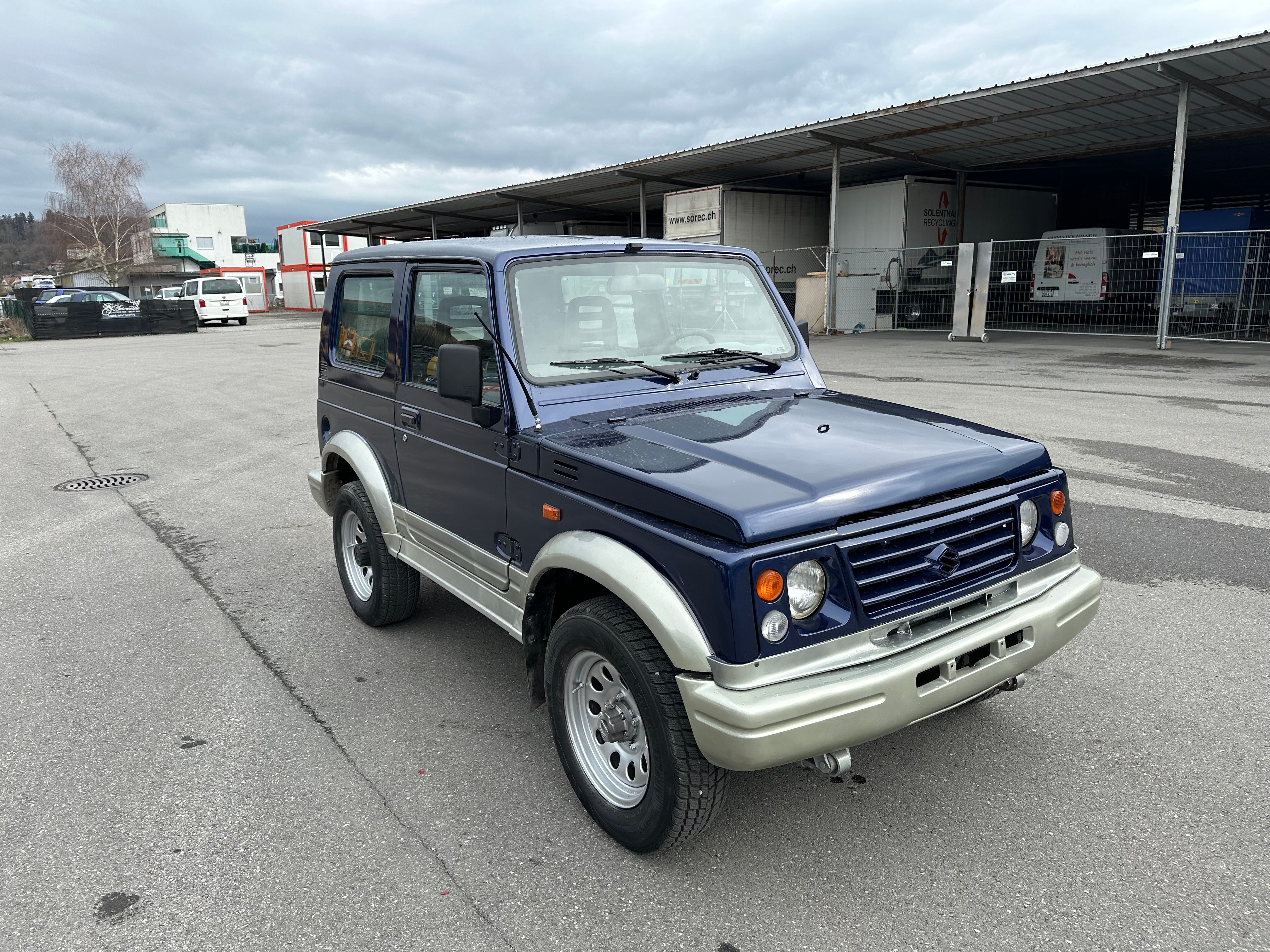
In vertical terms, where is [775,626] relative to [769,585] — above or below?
below

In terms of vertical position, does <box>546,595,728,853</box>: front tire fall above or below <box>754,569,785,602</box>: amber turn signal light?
below

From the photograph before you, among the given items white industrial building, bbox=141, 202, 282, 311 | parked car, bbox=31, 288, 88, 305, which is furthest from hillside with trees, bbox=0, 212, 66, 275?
parked car, bbox=31, 288, 88, 305

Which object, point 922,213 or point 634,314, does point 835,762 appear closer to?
point 634,314

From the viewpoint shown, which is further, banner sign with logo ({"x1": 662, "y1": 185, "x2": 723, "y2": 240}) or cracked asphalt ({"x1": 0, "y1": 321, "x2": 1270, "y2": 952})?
banner sign with logo ({"x1": 662, "y1": 185, "x2": 723, "y2": 240})

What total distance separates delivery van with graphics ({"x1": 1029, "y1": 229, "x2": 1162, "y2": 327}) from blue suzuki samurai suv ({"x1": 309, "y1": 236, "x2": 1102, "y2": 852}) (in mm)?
20221

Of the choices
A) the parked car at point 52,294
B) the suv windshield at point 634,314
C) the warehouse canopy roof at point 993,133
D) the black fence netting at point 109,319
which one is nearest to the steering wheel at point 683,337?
the suv windshield at point 634,314

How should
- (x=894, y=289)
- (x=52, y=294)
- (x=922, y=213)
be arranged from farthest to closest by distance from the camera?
(x=52, y=294) < (x=922, y=213) < (x=894, y=289)

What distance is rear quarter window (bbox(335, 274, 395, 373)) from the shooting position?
4.36 metres

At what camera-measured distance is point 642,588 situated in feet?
8.41

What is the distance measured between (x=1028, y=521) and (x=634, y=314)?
5.89 ft

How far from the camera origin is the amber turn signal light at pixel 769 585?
2.38 m

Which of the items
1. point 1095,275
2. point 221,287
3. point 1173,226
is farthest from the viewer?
point 221,287

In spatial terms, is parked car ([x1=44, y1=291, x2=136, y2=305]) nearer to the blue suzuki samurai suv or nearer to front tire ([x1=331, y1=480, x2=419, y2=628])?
front tire ([x1=331, y1=480, x2=419, y2=628])

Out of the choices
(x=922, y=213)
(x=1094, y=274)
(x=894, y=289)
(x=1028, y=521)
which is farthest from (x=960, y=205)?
(x=1028, y=521)
